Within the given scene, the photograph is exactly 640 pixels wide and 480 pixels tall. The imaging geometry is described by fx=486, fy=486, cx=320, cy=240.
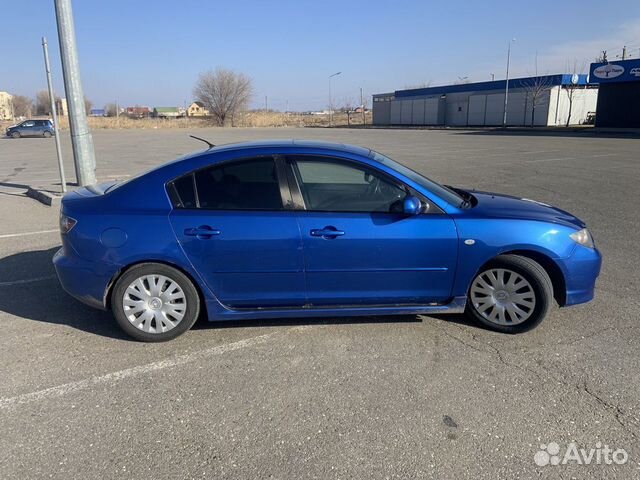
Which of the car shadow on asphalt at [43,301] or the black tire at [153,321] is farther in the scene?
the car shadow on asphalt at [43,301]

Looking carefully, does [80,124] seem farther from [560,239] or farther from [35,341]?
[560,239]

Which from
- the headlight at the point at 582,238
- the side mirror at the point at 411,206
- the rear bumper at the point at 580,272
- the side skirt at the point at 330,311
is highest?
the side mirror at the point at 411,206

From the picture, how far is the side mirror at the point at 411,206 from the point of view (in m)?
3.58

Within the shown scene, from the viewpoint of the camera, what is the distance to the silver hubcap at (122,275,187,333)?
3.72 m

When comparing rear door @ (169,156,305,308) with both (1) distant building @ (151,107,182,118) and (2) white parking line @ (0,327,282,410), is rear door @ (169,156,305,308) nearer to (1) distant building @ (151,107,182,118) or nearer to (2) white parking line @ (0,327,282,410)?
(2) white parking line @ (0,327,282,410)

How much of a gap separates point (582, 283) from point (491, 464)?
1994 mm

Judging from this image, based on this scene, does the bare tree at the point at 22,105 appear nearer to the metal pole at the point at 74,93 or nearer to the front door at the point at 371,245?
the metal pole at the point at 74,93

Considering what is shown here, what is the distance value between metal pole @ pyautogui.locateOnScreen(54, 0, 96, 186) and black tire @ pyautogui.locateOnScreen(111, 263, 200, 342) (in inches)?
286

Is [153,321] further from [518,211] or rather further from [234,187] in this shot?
[518,211]

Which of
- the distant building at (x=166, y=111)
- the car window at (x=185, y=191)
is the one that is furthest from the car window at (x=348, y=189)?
the distant building at (x=166, y=111)

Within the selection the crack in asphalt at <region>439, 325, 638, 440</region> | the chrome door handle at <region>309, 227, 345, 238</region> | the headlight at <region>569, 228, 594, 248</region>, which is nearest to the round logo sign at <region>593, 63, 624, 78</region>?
the headlight at <region>569, 228, 594, 248</region>

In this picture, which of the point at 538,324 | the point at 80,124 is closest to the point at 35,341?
the point at 538,324

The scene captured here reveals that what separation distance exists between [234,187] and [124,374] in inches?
61.2

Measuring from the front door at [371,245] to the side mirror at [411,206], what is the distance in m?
0.06
